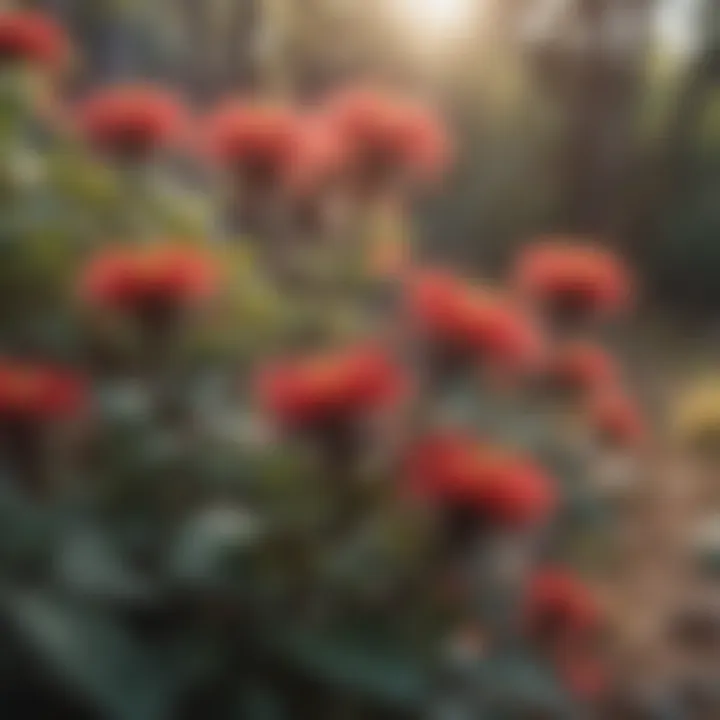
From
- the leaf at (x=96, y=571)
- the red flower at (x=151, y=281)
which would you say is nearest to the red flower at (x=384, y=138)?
the red flower at (x=151, y=281)

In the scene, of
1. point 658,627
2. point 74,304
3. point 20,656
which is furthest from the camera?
point 658,627

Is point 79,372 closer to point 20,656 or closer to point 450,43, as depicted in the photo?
point 20,656

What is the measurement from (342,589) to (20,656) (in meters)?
0.13

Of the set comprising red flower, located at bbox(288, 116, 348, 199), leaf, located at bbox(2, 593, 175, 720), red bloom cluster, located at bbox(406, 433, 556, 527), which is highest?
red flower, located at bbox(288, 116, 348, 199)

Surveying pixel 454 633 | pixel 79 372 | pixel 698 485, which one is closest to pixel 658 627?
pixel 698 485

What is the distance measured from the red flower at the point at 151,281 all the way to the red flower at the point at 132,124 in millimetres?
124

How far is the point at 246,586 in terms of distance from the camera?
0.63 m

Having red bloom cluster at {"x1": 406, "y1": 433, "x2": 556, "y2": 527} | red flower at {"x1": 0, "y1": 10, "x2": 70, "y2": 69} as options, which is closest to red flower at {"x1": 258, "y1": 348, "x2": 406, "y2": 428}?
red bloom cluster at {"x1": 406, "y1": 433, "x2": 556, "y2": 527}

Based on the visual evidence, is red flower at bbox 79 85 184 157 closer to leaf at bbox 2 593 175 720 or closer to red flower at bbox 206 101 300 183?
red flower at bbox 206 101 300 183

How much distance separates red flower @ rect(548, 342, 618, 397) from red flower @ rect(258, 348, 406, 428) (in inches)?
5.5

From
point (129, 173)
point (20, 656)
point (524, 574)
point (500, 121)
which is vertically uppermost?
point (500, 121)

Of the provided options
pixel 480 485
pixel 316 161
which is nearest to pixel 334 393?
pixel 480 485

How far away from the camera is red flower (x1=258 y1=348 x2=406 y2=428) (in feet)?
2.03

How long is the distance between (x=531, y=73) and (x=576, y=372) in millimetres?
206
